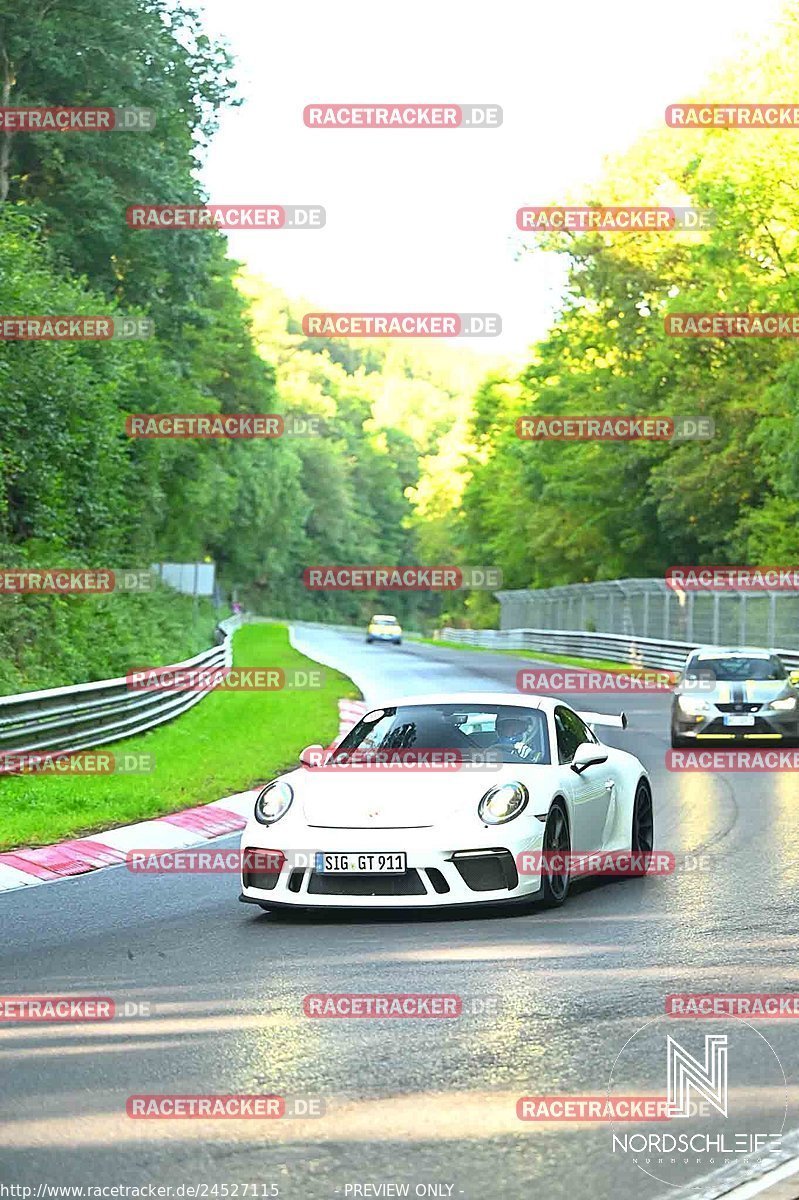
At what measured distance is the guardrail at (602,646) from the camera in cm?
4975

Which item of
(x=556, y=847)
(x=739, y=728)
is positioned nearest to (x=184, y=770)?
(x=739, y=728)

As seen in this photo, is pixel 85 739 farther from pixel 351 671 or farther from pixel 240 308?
pixel 240 308

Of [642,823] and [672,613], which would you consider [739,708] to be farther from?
[672,613]

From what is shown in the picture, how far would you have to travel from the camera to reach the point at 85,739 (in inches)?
850

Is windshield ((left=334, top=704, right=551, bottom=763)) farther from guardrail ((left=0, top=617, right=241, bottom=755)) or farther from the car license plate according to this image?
guardrail ((left=0, top=617, right=241, bottom=755))

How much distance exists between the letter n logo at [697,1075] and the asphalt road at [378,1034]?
2.4 inches

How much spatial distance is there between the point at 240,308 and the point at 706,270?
72.7 feet

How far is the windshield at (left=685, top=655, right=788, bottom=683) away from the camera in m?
26.7

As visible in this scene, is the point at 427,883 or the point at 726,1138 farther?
the point at 427,883

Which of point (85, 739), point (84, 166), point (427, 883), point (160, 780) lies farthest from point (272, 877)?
point (84, 166)

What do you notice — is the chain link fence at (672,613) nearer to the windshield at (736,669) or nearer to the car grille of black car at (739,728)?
the windshield at (736,669)

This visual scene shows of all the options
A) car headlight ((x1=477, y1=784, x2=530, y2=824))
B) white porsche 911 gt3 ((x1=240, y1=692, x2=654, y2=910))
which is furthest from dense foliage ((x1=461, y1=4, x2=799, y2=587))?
car headlight ((x1=477, y1=784, x2=530, y2=824))

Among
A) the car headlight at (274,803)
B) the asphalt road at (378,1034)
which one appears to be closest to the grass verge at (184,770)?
the asphalt road at (378,1034)

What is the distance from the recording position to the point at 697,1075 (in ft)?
22.7
